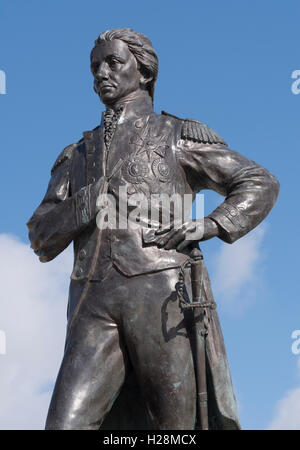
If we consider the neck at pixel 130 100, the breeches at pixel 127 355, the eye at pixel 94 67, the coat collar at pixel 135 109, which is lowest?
the breeches at pixel 127 355

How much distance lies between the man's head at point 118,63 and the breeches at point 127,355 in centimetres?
180

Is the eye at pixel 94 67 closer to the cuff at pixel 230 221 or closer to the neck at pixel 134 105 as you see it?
the neck at pixel 134 105

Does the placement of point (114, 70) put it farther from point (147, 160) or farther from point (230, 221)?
point (230, 221)

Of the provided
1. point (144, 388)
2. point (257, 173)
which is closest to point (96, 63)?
point (257, 173)

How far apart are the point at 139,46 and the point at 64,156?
4.00 feet

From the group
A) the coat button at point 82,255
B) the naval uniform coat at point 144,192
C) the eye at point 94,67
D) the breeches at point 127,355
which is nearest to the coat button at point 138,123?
the naval uniform coat at point 144,192

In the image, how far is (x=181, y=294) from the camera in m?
7.18

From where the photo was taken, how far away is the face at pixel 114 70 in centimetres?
815

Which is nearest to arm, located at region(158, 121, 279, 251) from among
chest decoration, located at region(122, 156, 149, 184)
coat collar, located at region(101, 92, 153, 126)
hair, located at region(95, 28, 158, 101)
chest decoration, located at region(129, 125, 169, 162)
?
chest decoration, located at region(129, 125, 169, 162)

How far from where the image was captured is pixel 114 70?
8.16 m

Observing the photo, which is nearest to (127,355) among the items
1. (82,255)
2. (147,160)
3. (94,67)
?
(82,255)

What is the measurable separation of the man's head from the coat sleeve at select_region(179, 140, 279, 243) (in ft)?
2.61

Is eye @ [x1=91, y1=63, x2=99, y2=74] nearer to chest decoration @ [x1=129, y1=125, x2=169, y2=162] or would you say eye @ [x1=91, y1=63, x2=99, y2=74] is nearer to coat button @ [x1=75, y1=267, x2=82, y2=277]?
chest decoration @ [x1=129, y1=125, x2=169, y2=162]

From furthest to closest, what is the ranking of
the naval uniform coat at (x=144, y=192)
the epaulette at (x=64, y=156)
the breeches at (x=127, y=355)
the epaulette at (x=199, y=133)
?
the epaulette at (x=64, y=156)
the epaulette at (x=199, y=133)
the naval uniform coat at (x=144, y=192)
the breeches at (x=127, y=355)
